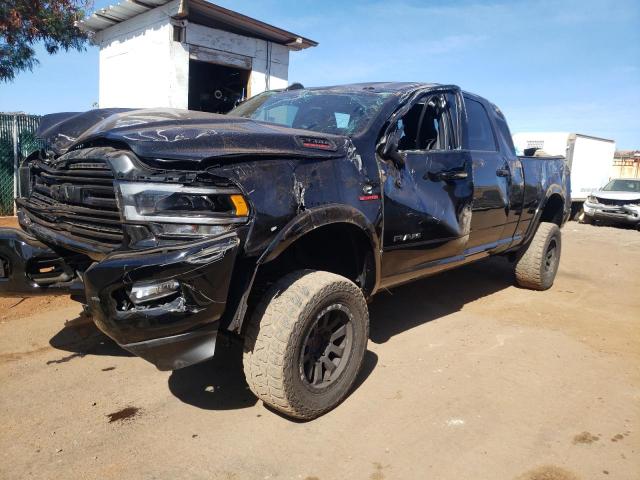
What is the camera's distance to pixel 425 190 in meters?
3.54

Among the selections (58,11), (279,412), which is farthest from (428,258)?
(58,11)

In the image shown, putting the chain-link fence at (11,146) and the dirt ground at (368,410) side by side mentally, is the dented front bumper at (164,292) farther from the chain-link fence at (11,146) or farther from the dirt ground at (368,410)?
the chain-link fence at (11,146)

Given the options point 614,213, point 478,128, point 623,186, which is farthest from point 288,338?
point 623,186

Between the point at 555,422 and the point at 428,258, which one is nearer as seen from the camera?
the point at 555,422

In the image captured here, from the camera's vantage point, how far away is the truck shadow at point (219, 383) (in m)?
3.03

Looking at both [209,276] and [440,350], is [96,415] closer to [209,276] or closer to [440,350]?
[209,276]

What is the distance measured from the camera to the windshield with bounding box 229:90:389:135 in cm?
340

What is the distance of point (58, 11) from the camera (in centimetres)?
1080

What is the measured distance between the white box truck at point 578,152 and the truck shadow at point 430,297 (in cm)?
1040

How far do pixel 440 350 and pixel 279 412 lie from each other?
1.60 m

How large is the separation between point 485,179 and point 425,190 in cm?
104

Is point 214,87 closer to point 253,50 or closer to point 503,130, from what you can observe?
point 253,50

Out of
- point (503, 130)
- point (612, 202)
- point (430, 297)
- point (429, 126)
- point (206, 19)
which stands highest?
point (206, 19)

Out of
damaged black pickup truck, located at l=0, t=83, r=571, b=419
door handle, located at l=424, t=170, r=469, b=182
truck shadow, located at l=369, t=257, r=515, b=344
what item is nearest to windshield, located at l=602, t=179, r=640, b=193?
truck shadow, located at l=369, t=257, r=515, b=344
